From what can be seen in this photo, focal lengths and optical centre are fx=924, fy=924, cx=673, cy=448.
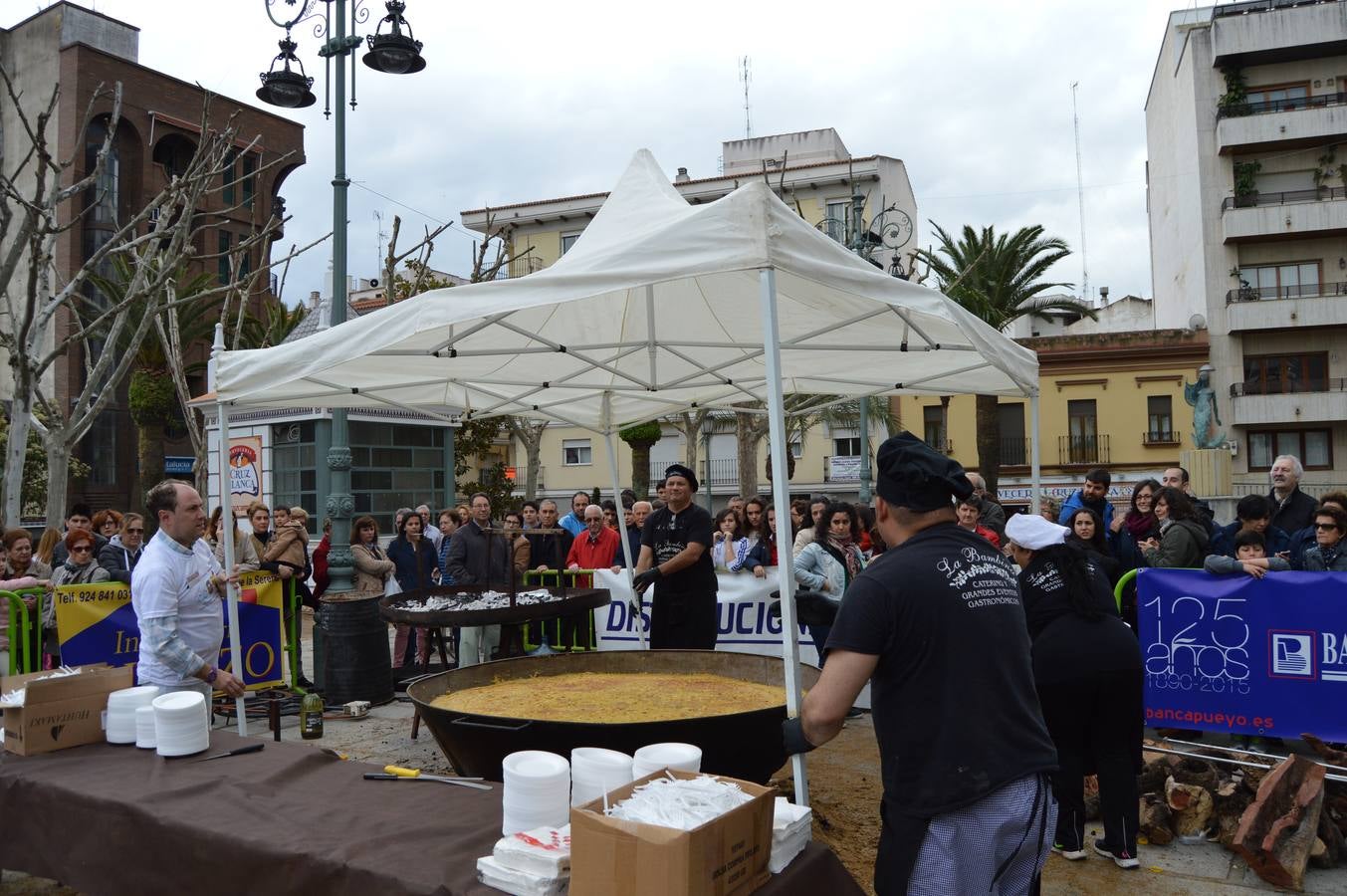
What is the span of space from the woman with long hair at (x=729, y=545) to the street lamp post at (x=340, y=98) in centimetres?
387

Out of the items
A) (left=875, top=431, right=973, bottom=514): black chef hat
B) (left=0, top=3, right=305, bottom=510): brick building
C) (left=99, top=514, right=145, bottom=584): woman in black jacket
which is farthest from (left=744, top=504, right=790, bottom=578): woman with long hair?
(left=0, top=3, right=305, bottom=510): brick building

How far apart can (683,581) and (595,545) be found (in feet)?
13.4

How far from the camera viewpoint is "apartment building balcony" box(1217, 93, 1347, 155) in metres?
34.7

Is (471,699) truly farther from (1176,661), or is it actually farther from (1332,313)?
(1332,313)

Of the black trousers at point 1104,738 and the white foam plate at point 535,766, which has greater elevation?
the white foam plate at point 535,766

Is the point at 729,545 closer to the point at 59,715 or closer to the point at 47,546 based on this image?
the point at 47,546

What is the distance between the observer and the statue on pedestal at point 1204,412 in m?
32.4

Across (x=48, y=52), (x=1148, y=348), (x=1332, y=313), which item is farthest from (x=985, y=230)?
(x=48, y=52)

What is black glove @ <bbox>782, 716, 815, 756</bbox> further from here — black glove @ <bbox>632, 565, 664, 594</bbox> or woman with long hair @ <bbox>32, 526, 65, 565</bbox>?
woman with long hair @ <bbox>32, 526, 65, 565</bbox>

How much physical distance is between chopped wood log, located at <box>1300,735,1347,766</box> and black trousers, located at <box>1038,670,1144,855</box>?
65.5 inches

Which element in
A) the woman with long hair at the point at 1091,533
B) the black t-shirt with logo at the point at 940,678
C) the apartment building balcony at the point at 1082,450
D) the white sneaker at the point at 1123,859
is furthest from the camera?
the apartment building balcony at the point at 1082,450

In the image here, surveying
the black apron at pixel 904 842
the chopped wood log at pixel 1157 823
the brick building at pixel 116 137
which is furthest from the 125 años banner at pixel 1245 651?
the brick building at pixel 116 137

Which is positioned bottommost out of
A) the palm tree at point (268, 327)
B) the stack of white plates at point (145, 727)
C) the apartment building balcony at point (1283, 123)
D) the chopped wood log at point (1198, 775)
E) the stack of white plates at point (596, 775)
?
the chopped wood log at point (1198, 775)

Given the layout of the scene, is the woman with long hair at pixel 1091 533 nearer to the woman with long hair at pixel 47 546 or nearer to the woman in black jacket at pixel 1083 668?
the woman in black jacket at pixel 1083 668
